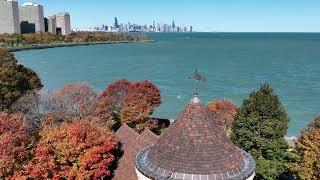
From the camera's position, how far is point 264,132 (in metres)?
26.3

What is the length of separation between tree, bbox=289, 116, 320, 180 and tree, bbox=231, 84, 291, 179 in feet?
2.77

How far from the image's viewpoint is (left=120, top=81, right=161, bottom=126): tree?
132 ft

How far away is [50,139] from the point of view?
23.0 metres

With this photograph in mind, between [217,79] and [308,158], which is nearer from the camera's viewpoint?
[308,158]

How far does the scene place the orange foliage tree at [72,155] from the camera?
2094 centimetres

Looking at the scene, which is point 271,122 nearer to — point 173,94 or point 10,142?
point 10,142

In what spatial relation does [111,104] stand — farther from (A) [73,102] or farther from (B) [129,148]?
(B) [129,148]

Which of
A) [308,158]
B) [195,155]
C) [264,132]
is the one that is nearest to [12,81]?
[264,132]

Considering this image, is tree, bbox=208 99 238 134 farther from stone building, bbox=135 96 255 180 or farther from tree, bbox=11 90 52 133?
stone building, bbox=135 96 255 180

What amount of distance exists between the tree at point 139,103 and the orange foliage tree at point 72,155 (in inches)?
614

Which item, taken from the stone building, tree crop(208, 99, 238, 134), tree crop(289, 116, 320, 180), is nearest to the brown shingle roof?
the stone building

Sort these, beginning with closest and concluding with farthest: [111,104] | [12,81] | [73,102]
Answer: [73,102], [111,104], [12,81]

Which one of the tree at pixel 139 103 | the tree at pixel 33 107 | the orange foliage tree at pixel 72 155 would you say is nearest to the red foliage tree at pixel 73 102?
the tree at pixel 33 107

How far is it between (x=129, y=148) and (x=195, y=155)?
12.6 metres
